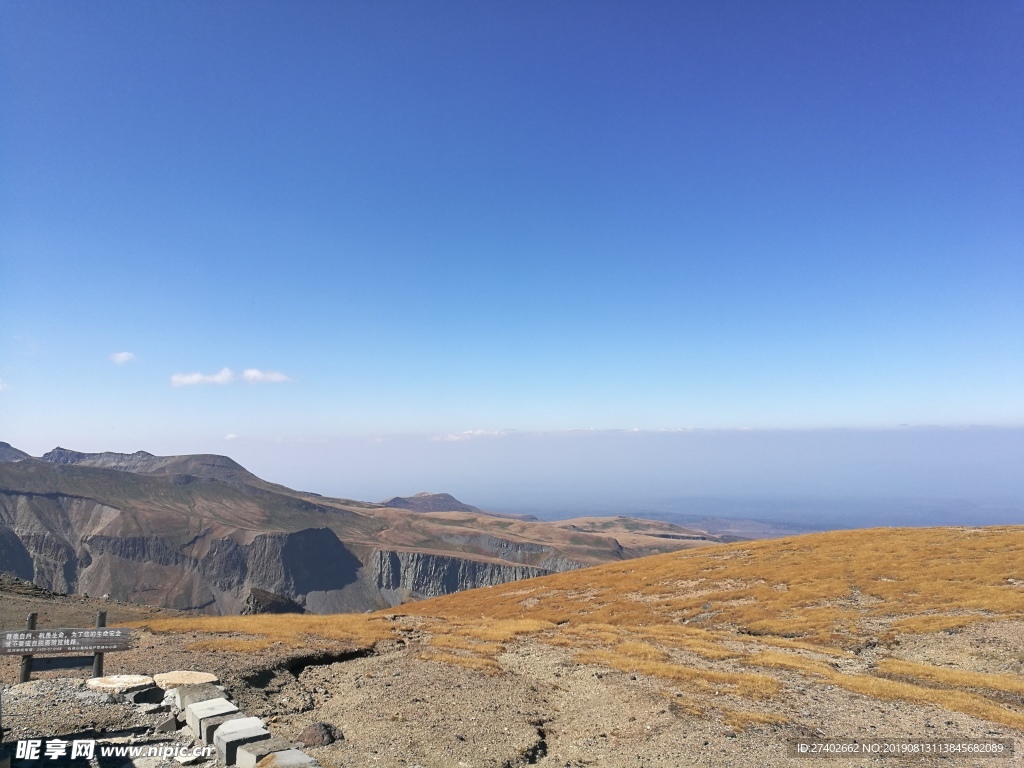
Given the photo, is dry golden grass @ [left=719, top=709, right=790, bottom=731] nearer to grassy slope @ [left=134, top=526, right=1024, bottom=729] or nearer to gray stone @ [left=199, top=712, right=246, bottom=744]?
grassy slope @ [left=134, top=526, right=1024, bottom=729]

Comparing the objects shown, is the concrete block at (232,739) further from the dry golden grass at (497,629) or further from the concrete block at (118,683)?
the dry golden grass at (497,629)

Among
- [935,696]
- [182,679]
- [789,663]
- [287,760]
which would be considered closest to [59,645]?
[182,679]

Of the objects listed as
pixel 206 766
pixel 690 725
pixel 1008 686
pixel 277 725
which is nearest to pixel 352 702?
pixel 277 725

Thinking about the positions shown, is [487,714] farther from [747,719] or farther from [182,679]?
[182,679]

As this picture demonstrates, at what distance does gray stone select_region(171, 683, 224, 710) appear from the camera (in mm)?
19047

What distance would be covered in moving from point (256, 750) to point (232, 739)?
1.23m

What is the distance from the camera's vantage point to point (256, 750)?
14.5 meters

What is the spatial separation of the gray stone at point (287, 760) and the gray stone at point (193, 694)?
6920 millimetres

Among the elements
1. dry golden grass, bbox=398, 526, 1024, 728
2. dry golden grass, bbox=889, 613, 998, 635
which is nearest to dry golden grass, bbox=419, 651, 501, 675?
dry golden grass, bbox=398, 526, 1024, 728

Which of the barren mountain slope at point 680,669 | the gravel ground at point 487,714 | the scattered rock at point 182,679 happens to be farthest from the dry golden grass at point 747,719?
the scattered rock at point 182,679

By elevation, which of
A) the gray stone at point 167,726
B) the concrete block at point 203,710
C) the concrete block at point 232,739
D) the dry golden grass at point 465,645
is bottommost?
the dry golden grass at point 465,645

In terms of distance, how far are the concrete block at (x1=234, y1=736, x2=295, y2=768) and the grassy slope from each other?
13.7m

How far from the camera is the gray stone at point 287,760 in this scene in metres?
13.5

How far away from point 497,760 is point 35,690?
17968 millimetres
